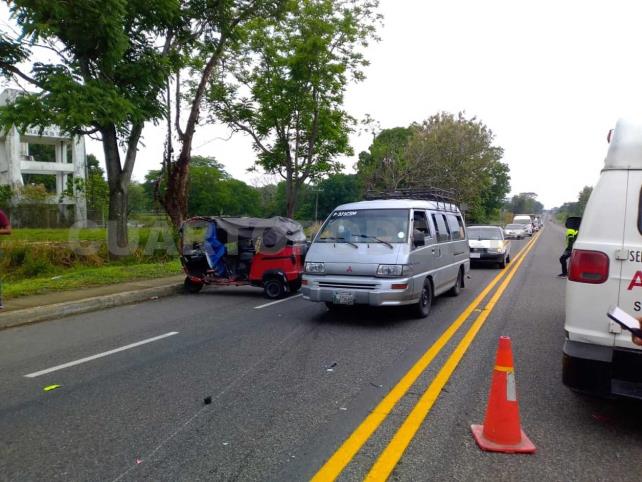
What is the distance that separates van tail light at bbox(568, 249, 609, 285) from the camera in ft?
12.8

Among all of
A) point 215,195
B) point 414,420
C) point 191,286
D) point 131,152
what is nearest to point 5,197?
point 131,152

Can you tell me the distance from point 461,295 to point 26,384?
8645 mm

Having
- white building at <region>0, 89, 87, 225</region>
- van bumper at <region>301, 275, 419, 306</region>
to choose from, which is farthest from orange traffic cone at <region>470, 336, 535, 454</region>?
white building at <region>0, 89, 87, 225</region>

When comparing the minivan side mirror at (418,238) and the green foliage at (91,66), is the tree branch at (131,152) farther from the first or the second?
the minivan side mirror at (418,238)

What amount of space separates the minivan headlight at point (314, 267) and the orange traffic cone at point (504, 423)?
468cm

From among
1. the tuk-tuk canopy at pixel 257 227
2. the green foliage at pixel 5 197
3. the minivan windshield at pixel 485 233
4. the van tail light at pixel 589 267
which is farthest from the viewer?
the green foliage at pixel 5 197

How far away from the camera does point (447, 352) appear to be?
6398mm

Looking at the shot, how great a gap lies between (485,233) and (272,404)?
1522 cm

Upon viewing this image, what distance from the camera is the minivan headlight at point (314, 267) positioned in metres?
8.35

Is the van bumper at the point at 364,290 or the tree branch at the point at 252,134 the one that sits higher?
the tree branch at the point at 252,134

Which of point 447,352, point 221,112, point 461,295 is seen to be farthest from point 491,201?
point 447,352

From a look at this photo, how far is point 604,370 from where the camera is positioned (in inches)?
152

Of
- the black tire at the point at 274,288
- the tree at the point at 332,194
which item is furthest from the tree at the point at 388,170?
the tree at the point at 332,194

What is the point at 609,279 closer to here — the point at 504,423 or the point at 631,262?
the point at 631,262
